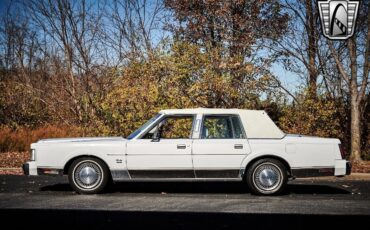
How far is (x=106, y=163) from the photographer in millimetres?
8625

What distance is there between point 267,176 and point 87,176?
319 centimetres

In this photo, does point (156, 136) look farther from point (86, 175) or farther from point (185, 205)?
point (185, 205)

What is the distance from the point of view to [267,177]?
27.9ft

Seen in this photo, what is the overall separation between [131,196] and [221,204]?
5.67 ft

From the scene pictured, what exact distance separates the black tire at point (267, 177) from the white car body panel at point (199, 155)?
12cm

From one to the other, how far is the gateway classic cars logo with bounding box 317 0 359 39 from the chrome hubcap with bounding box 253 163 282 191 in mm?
7235

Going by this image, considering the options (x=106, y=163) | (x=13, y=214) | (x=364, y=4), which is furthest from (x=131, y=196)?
(x=364, y=4)

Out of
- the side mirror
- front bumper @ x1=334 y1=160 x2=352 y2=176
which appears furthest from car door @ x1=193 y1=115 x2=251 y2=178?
front bumper @ x1=334 y1=160 x2=352 y2=176

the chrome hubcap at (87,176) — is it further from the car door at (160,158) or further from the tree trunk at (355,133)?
the tree trunk at (355,133)

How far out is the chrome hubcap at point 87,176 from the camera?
8648 mm

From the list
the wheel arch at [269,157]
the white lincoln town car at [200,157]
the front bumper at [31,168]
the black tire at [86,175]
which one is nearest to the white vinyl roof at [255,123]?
the white lincoln town car at [200,157]

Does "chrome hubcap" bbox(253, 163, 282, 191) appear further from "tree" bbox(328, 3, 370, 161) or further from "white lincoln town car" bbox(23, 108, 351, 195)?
"tree" bbox(328, 3, 370, 161)

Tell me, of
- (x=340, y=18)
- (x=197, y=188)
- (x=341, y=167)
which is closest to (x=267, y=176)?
(x=341, y=167)

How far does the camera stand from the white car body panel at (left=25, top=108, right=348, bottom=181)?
8477mm
